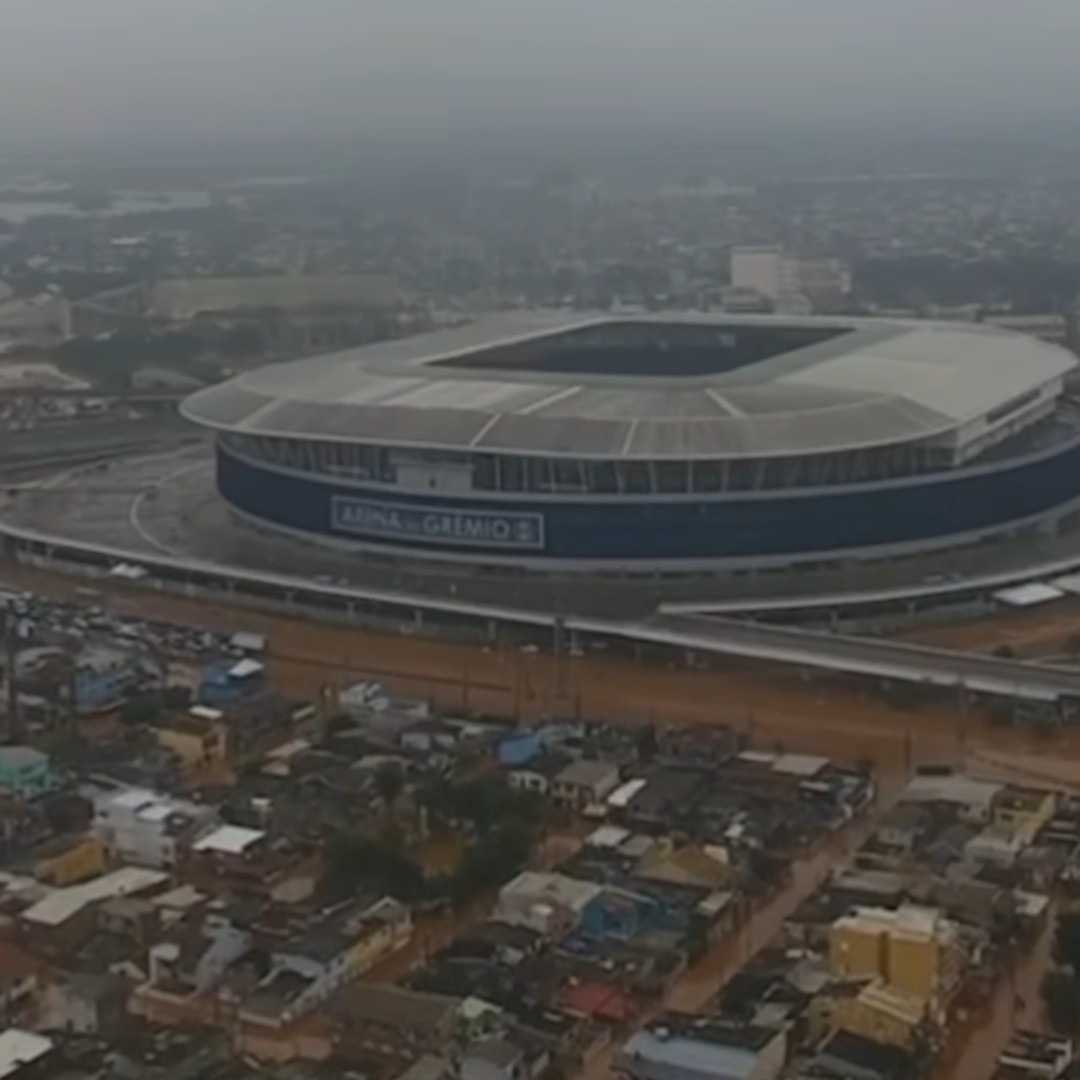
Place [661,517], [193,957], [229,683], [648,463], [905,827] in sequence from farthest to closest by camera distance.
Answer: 1. [661,517]
2. [648,463]
3. [229,683]
4. [905,827]
5. [193,957]

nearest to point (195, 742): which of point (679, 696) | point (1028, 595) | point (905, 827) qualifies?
point (679, 696)

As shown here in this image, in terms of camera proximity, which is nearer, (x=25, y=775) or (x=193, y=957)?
(x=193, y=957)

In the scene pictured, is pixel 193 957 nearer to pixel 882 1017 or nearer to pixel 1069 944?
pixel 882 1017

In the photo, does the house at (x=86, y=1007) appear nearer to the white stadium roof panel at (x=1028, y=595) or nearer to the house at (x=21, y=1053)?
the house at (x=21, y=1053)

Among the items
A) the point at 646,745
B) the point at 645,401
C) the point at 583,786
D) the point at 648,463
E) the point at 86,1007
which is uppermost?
the point at 645,401

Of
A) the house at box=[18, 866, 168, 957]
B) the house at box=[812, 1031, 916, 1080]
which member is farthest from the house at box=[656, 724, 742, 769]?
the house at box=[812, 1031, 916, 1080]

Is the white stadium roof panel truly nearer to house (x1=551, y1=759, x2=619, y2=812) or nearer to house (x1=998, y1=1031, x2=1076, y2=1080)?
house (x1=551, y1=759, x2=619, y2=812)

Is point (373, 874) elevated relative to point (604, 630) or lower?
elevated
